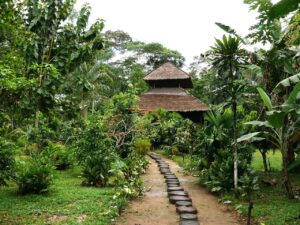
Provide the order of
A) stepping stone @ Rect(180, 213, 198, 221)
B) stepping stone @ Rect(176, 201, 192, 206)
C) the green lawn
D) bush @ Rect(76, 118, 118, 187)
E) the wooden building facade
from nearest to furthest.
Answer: stepping stone @ Rect(180, 213, 198, 221) → stepping stone @ Rect(176, 201, 192, 206) → bush @ Rect(76, 118, 118, 187) → the green lawn → the wooden building facade

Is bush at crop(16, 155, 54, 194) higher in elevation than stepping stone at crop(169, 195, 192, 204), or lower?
higher

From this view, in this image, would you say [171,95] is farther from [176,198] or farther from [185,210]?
[185,210]

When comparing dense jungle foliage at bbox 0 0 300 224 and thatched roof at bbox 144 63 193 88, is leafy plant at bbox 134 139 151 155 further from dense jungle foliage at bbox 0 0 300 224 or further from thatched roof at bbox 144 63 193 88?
thatched roof at bbox 144 63 193 88

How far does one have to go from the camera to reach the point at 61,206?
697cm

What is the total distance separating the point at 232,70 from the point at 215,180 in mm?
2757

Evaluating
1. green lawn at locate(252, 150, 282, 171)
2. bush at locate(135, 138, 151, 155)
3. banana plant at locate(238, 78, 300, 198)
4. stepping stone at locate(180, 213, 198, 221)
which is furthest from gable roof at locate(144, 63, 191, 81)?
stepping stone at locate(180, 213, 198, 221)

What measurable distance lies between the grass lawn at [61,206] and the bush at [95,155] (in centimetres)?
Result: 45

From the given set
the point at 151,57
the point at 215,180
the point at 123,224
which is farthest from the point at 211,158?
the point at 151,57

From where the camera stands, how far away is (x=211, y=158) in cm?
956

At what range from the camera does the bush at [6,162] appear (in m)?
6.72

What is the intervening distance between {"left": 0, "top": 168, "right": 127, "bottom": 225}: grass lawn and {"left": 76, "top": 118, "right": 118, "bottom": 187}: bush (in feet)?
1.49

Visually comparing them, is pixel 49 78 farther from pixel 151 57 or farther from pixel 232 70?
pixel 151 57

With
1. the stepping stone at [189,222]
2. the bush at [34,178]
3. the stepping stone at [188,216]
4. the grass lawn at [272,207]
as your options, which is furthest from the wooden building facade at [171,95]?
the stepping stone at [189,222]

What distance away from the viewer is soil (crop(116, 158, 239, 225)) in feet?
20.6
